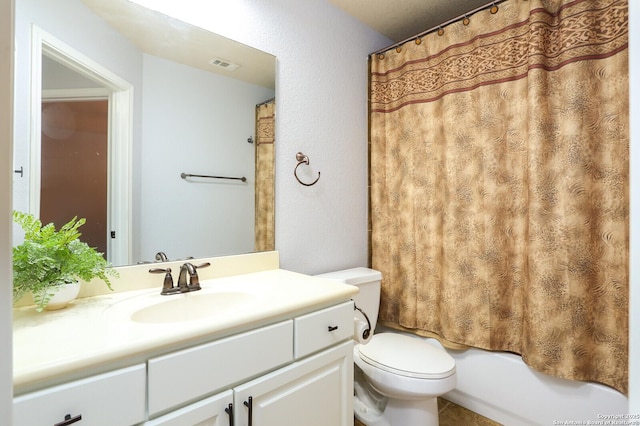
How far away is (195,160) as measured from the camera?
1.34 metres

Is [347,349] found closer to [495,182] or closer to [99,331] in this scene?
[99,331]

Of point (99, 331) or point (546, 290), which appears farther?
point (546, 290)

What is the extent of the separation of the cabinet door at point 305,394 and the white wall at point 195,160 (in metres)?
0.65

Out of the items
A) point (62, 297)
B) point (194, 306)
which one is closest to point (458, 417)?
point (194, 306)

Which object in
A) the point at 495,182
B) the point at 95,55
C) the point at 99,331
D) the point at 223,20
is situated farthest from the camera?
the point at 495,182

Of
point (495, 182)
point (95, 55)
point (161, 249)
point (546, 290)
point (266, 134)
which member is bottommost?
point (546, 290)

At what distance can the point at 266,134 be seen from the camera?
152 centimetres

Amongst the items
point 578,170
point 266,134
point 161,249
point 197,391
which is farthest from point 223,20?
point 578,170

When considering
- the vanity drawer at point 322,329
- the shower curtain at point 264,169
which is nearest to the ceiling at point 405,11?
the shower curtain at point 264,169

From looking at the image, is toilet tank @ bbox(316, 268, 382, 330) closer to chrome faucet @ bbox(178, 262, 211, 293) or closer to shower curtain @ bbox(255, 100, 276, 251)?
shower curtain @ bbox(255, 100, 276, 251)

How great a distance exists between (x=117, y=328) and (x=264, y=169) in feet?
3.13

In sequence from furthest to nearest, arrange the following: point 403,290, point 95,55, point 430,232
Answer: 1. point 403,290
2. point 430,232
3. point 95,55

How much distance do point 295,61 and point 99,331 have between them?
148 cm

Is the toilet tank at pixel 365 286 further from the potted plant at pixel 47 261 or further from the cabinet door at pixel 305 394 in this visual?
the potted plant at pixel 47 261
